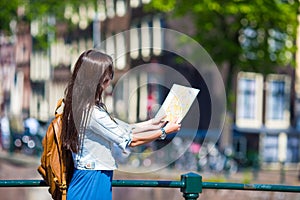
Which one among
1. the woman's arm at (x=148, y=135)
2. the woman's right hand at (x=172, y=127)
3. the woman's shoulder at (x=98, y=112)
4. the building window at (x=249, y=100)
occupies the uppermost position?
the building window at (x=249, y=100)

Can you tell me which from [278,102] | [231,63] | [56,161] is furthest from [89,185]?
[278,102]

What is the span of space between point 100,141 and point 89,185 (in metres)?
0.20

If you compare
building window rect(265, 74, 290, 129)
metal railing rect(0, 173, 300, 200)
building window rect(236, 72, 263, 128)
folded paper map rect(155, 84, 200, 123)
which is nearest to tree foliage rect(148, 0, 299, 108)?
building window rect(236, 72, 263, 128)

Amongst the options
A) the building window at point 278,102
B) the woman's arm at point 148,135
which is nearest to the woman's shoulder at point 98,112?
the woman's arm at point 148,135

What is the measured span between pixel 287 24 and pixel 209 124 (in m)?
13.7

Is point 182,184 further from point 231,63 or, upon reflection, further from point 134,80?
point 231,63

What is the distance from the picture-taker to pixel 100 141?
3145 millimetres

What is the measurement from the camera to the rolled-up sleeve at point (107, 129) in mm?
3080

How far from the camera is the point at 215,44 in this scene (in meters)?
16.8

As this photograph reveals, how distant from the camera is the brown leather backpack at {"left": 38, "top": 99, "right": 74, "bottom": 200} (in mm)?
3186

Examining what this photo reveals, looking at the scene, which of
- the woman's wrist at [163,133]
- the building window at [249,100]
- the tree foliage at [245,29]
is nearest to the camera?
the woman's wrist at [163,133]

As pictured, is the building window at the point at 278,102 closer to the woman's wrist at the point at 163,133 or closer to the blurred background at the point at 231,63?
the blurred background at the point at 231,63

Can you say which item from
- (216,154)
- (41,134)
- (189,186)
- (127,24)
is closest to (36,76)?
(127,24)

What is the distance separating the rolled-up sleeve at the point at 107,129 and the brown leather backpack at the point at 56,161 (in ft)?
0.60
